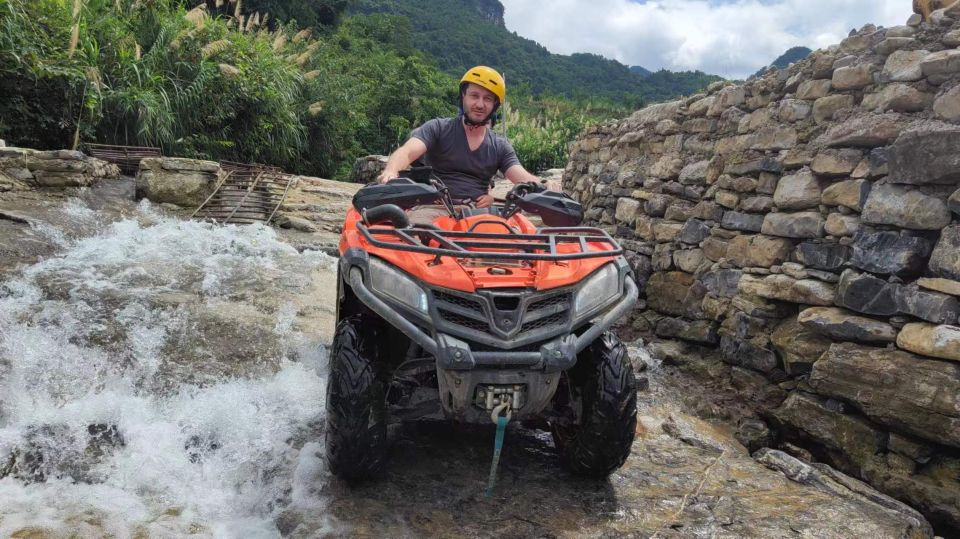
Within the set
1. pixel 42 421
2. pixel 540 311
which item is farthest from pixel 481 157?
pixel 42 421

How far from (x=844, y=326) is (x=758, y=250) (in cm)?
104

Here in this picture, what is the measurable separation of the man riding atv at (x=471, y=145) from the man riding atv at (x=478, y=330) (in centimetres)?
71

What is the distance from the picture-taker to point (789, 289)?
4387 millimetres

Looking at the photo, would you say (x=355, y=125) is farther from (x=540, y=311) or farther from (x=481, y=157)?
(x=540, y=311)

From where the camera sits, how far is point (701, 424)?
4.38m

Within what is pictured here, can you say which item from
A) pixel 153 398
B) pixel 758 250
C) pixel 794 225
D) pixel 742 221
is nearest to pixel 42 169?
pixel 153 398

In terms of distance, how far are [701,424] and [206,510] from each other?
3142 mm

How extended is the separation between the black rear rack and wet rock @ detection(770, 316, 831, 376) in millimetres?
2099

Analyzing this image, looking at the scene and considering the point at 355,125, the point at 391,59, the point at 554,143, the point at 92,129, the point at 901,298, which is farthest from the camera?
the point at 391,59

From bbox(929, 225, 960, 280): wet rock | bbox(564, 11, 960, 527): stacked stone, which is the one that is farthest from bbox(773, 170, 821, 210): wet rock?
bbox(929, 225, 960, 280): wet rock

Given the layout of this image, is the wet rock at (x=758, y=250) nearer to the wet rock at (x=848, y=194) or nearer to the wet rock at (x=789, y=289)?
the wet rock at (x=789, y=289)

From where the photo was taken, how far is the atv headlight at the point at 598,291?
2.45 metres

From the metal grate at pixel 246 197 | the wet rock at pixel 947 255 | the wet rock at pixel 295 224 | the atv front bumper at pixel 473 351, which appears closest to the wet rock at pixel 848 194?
the wet rock at pixel 947 255

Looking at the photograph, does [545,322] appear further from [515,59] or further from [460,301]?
[515,59]
